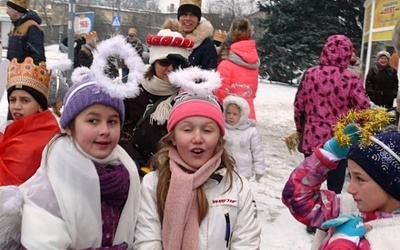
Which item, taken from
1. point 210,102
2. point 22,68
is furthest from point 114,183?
point 22,68

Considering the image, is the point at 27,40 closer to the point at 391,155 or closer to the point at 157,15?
the point at 391,155

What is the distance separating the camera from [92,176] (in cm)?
228

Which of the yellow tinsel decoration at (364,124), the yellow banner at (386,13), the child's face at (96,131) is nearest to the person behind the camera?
the yellow tinsel decoration at (364,124)

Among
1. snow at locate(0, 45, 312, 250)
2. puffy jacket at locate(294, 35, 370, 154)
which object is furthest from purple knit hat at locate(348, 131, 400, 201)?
puffy jacket at locate(294, 35, 370, 154)

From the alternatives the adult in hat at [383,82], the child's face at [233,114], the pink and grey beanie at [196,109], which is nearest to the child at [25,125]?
the pink and grey beanie at [196,109]

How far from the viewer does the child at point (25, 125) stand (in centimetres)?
294

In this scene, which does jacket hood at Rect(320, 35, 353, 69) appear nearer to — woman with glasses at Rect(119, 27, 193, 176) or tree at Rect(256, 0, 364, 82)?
woman with glasses at Rect(119, 27, 193, 176)

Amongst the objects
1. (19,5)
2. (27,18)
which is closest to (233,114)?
(27,18)

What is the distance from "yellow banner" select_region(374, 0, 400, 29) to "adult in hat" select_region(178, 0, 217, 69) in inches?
249

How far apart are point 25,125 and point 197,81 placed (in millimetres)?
1115

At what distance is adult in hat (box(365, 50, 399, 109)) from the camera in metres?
9.69

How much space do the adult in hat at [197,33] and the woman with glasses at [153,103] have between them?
4.14 ft

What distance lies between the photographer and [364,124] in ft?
7.23

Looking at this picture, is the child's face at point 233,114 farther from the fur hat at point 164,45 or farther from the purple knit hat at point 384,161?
the purple knit hat at point 384,161
